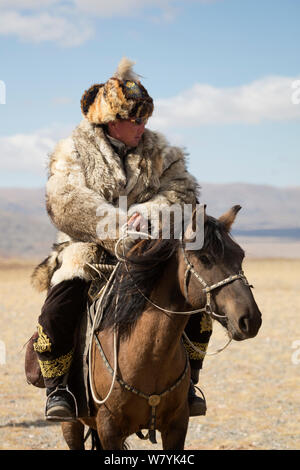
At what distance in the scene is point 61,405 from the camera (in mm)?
4746

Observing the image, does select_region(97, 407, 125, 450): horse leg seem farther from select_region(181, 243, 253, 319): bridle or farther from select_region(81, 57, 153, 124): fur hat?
select_region(81, 57, 153, 124): fur hat

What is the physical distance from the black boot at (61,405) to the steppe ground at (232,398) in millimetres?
3108

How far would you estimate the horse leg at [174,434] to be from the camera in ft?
15.0

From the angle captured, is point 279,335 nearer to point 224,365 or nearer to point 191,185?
point 224,365

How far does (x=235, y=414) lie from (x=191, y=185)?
5189mm

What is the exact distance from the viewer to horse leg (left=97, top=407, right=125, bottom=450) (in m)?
4.45

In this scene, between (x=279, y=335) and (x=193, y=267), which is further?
(x=279, y=335)

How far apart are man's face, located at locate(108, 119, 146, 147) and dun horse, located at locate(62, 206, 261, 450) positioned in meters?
1.11

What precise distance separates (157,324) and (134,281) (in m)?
0.32

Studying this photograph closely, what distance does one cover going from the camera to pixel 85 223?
15.6 ft

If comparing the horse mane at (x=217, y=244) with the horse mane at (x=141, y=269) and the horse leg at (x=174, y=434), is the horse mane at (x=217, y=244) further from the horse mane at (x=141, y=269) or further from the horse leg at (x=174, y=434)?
the horse leg at (x=174, y=434)

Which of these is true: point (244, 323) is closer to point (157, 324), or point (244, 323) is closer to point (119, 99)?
point (157, 324)

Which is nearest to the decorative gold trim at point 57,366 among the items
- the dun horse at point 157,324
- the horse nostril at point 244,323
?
the dun horse at point 157,324
